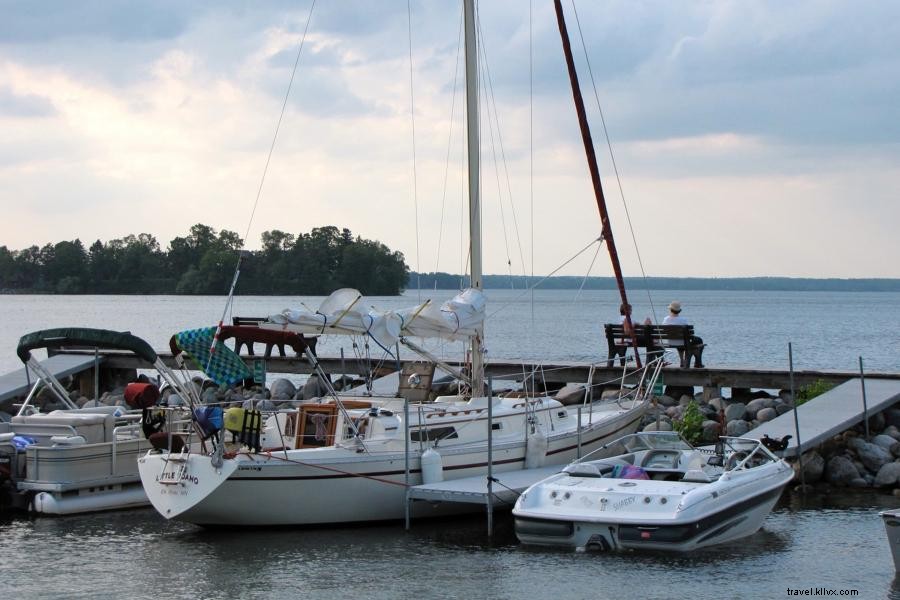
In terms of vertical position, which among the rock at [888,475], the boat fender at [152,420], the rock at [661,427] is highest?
the boat fender at [152,420]

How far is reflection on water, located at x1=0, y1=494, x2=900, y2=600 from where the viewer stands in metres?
16.9

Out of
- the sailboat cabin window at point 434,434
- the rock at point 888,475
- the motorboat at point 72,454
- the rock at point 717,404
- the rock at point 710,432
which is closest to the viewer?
the sailboat cabin window at point 434,434

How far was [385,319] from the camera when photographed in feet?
70.2

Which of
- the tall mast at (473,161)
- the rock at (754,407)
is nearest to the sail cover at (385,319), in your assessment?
the tall mast at (473,161)

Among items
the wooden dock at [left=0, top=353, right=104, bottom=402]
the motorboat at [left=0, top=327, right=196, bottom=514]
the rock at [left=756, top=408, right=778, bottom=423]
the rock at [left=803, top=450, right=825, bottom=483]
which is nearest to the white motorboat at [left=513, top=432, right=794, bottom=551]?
the rock at [left=803, top=450, right=825, bottom=483]

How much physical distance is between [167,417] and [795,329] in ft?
310

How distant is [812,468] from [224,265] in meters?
109

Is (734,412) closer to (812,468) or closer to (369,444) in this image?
(812,468)

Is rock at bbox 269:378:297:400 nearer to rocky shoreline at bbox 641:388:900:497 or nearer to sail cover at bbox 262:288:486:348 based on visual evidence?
rocky shoreline at bbox 641:388:900:497

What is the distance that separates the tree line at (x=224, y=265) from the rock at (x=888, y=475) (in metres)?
24.3

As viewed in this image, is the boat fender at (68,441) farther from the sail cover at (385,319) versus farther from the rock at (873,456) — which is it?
the rock at (873,456)

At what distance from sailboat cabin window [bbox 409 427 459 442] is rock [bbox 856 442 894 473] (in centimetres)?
858

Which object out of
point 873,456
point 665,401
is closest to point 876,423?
point 873,456

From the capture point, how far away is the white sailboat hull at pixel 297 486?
19.6 metres
